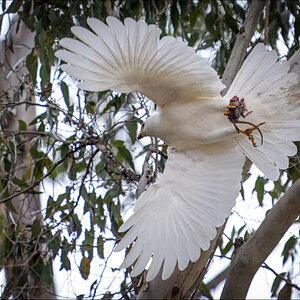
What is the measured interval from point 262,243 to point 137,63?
2.87 ft

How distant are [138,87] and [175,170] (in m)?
0.42

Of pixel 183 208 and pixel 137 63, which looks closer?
pixel 137 63

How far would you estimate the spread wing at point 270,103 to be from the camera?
279cm

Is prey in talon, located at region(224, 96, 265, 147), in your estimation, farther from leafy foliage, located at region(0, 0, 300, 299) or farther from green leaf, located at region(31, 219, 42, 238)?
green leaf, located at region(31, 219, 42, 238)

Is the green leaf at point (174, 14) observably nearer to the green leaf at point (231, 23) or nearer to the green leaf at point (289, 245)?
the green leaf at point (231, 23)

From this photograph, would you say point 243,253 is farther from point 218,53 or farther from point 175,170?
point 218,53

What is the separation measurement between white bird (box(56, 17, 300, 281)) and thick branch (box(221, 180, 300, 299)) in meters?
0.16

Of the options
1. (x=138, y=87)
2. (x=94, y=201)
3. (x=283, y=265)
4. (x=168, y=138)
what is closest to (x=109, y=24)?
(x=138, y=87)

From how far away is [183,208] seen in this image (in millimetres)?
2783

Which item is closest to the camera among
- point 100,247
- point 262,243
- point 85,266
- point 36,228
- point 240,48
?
point 262,243

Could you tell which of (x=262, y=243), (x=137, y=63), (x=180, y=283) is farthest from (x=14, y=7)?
(x=262, y=243)

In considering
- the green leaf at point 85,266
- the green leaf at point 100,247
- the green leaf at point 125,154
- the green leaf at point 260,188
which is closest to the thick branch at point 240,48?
the green leaf at point 260,188

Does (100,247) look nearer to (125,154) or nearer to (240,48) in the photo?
(125,154)

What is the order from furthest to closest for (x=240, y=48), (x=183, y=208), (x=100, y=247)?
(x=100, y=247)
(x=240, y=48)
(x=183, y=208)
